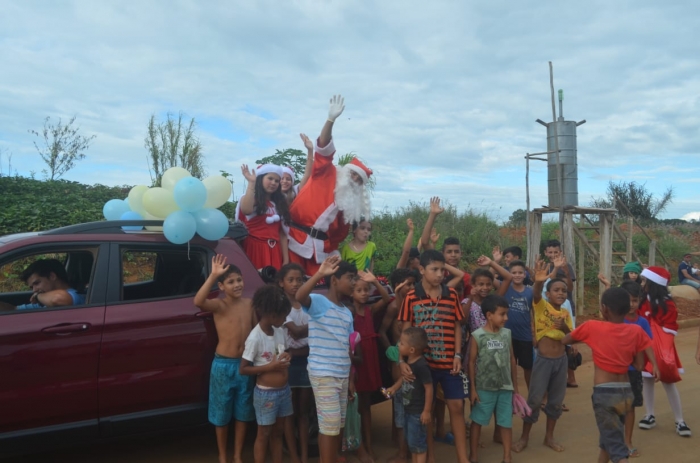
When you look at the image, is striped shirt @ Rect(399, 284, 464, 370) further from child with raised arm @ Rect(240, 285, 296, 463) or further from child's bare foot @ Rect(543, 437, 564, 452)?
child's bare foot @ Rect(543, 437, 564, 452)

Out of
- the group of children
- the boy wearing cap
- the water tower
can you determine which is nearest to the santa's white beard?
the group of children

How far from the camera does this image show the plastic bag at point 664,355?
4.98 m

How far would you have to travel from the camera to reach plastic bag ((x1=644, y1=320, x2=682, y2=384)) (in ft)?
16.3

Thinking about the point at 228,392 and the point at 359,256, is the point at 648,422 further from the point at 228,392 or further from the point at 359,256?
the point at 228,392

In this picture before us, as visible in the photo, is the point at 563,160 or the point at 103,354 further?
the point at 563,160

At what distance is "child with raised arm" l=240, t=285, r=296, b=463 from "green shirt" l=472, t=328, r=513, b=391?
1456mm

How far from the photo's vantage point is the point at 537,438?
4.88m

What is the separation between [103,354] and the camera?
360cm

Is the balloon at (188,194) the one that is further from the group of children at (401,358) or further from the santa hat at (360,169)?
the santa hat at (360,169)

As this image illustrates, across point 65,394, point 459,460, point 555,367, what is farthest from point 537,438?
point 65,394

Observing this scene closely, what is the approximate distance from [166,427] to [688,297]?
504 inches

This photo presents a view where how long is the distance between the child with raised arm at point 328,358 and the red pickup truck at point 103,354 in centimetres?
58

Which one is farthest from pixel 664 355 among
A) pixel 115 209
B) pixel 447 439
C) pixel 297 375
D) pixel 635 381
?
pixel 115 209

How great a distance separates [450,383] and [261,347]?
56.0 inches
